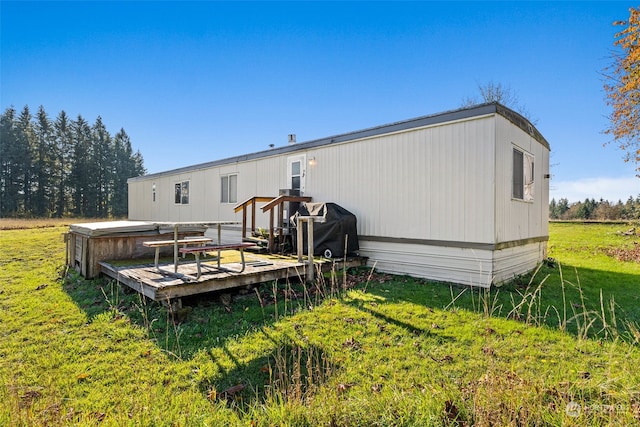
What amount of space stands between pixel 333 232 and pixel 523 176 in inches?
175

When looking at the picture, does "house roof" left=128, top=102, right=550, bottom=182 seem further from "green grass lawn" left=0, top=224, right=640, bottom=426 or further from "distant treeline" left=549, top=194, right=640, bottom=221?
"distant treeline" left=549, top=194, right=640, bottom=221

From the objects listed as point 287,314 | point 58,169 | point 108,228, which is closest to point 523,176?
point 287,314

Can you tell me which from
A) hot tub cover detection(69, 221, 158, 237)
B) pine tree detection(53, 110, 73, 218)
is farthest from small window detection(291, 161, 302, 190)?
pine tree detection(53, 110, 73, 218)

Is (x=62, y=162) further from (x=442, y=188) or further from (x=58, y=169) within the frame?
(x=442, y=188)

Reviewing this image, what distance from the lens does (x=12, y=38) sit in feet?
32.9

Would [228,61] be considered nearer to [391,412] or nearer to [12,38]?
[12,38]

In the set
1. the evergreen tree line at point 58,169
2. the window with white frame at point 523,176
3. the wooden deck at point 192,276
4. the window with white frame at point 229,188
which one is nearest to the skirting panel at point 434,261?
the wooden deck at point 192,276

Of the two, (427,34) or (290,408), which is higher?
(427,34)

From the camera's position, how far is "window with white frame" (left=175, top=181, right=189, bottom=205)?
13.4m

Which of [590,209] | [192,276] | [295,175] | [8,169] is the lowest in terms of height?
[192,276]

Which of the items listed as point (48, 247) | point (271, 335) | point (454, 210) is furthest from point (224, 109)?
point (271, 335)

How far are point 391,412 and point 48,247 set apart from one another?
13172 millimetres

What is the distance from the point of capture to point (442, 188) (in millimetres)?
6215

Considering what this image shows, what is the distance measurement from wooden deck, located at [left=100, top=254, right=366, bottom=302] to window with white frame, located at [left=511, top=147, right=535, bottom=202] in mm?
4134
